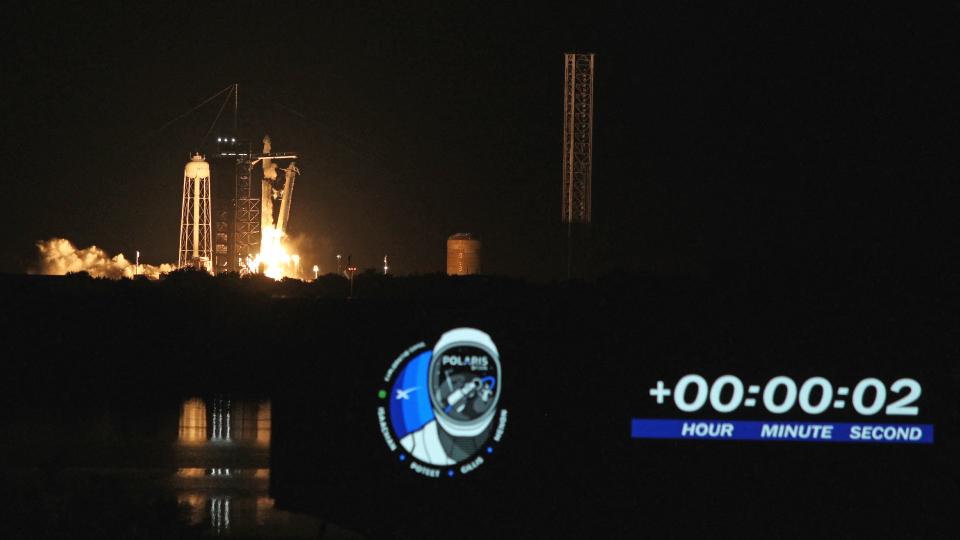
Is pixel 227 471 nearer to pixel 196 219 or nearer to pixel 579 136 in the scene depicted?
pixel 579 136

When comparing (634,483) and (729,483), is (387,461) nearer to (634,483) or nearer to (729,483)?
(634,483)

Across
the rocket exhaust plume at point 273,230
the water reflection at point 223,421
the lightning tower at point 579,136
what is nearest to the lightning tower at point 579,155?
the lightning tower at point 579,136

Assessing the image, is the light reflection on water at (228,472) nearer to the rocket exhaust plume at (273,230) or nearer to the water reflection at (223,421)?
the water reflection at (223,421)

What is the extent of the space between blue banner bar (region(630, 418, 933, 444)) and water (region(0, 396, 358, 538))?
2973 mm

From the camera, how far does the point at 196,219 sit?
57.2 m

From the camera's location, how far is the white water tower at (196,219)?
2259 inches

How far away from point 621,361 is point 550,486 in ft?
4.38

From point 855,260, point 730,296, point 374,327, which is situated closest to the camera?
point 374,327

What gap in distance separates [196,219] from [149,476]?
46701 mm

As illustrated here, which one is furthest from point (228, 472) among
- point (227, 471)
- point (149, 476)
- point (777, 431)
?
point (777, 431)

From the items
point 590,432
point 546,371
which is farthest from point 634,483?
point 546,371

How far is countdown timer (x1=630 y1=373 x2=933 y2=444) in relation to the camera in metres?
9.74

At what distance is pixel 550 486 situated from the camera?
32.1 feet

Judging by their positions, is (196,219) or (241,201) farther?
(241,201)
